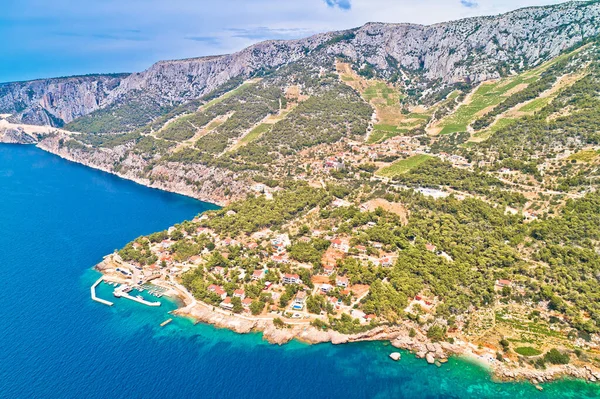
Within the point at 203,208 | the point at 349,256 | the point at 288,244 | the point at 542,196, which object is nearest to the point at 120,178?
the point at 203,208

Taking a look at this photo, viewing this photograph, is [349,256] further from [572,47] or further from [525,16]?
Result: [525,16]

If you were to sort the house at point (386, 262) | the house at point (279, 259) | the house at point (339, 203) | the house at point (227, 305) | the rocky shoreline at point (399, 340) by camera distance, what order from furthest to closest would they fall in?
1. the house at point (339, 203)
2. the house at point (279, 259)
3. the house at point (386, 262)
4. the house at point (227, 305)
5. the rocky shoreline at point (399, 340)

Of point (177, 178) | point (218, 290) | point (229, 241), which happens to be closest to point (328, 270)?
point (218, 290)

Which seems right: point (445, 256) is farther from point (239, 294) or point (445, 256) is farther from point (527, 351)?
point (239, 294)

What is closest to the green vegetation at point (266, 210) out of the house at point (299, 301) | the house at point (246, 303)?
the house at point (246, 303)

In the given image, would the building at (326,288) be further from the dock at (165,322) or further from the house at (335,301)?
the dock at (165,322)

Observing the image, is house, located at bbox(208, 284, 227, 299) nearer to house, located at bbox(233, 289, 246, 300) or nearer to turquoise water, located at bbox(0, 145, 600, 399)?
house, located at bbox(233, 289, 246, 300)
